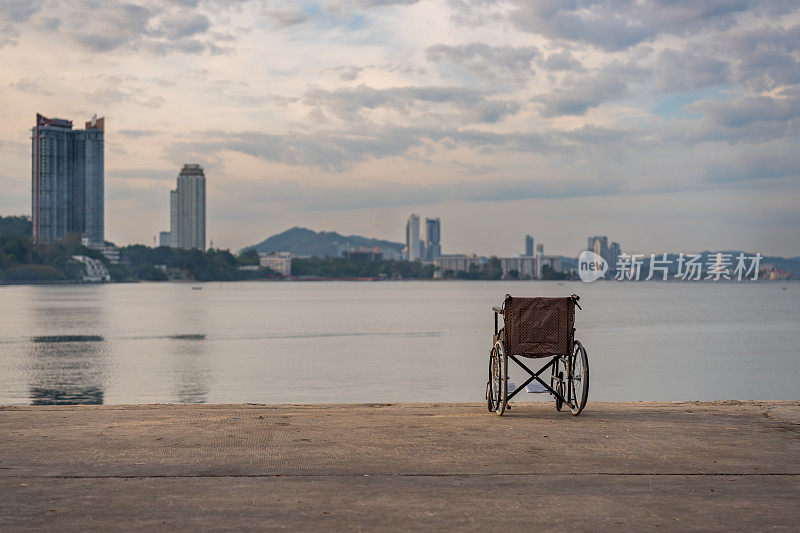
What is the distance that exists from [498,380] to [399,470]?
404 cm

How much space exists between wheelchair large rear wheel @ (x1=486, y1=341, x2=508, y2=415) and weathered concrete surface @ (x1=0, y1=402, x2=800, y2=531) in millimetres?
372

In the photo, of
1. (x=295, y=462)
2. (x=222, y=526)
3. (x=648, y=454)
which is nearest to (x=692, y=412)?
(x=648, y=454)

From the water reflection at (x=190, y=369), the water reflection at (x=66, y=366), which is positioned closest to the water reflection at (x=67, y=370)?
the water reflection at (x=66, y=366)

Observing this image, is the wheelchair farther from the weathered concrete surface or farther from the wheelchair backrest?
the weathered concrete surface

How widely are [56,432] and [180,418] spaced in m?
1.61

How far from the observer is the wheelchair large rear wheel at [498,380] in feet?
35.4

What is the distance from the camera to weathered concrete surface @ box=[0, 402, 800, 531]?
6.02 metres

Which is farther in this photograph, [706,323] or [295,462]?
[706,323]

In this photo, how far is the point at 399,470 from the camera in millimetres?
7535

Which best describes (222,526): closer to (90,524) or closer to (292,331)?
(90,524)

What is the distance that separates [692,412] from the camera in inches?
449

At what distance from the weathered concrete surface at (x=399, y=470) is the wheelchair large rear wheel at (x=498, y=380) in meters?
0.37

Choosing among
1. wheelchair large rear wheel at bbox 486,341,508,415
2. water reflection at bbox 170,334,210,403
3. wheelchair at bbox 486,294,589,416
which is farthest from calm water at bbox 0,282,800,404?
wheelchair at bbox 486,294,589,416

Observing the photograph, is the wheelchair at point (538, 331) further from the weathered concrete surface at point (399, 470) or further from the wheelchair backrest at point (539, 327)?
the weathered concrete surface at point (399, 470)
